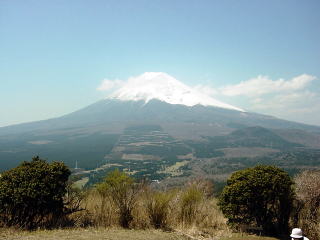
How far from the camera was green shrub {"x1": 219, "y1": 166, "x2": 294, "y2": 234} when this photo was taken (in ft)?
29.8

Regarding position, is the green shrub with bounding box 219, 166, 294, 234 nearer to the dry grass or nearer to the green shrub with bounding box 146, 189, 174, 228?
the green shrub with bounding box 146, 189, 174, 228

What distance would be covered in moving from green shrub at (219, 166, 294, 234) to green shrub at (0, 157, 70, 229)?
5792 mm

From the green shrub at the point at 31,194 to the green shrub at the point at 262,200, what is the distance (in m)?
5.79

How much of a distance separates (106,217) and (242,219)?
4792 millimetres

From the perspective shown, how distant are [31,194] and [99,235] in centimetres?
230

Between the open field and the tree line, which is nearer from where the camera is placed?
the open field

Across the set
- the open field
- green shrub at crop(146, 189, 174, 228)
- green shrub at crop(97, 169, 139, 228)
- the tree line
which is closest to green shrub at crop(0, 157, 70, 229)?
the tree line

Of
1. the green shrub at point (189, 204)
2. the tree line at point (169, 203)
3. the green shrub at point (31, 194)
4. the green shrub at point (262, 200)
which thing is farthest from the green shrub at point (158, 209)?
the green shrub at point (31, 194)

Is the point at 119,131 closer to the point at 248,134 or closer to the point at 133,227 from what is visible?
the point at 248,134

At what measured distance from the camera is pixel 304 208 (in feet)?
30.7

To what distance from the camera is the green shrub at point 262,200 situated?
9.09 meters

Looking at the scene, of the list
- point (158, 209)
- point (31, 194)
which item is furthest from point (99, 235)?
point (158, 209)

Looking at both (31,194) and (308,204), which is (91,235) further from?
(308,204)

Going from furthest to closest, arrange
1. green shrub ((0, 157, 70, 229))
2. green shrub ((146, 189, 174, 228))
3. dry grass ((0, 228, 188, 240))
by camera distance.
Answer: green shrub ((146, 189, 174, 228))
green shrub ((0, 157, 70, 229))
dry grass ((0, 228, 188, 240))
